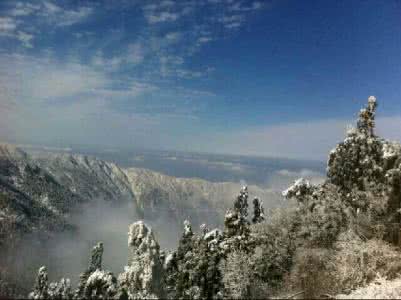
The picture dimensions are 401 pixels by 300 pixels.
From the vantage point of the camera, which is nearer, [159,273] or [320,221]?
[159,273]

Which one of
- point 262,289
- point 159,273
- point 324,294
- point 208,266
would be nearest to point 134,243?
point 159,273

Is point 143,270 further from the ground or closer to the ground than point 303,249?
closer to the ground

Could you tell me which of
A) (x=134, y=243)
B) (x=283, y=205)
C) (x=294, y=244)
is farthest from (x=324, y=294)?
(x=283, y=205)

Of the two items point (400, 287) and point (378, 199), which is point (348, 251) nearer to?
point (400, 287)

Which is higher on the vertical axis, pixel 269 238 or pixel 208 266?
pixel 269 238

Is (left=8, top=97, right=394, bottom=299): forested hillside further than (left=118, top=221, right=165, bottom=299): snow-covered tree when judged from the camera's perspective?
Yes

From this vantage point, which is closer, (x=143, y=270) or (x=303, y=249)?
(x=143, y=270)

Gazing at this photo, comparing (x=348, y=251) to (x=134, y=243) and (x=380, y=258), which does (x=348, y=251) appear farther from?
(x=134, y=243)

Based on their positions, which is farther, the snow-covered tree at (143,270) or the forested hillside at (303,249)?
the forested hillside at (303,249)

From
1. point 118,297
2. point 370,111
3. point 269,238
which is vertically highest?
point 370,111

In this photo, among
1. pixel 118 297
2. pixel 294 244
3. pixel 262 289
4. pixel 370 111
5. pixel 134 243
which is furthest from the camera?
pixel 370 111

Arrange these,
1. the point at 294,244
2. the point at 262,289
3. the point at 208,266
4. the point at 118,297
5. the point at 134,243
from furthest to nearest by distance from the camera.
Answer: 1. the point at 294,244
2. the point at 208,266
3. the point at 262,289
4. the point at 134,243
5. the point at 118,297
